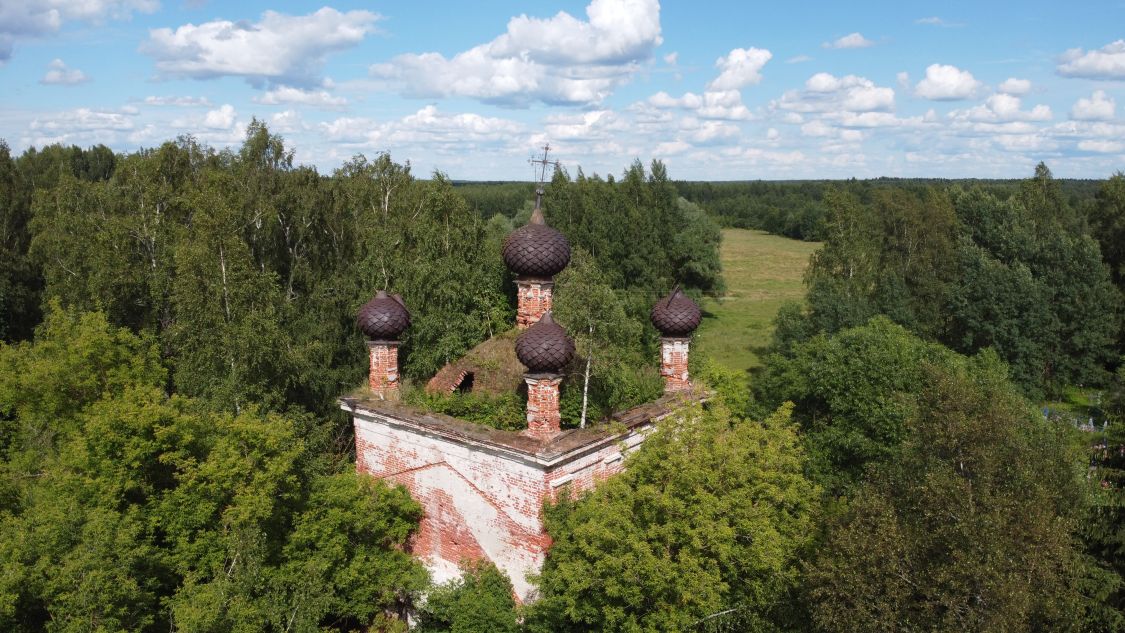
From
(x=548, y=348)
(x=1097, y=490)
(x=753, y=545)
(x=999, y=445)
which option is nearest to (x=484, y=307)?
(x=548, y=348)

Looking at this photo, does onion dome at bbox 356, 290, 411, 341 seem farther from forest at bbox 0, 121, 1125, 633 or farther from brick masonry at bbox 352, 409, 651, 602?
brick masonry at bbox 352, 409, 651, 602

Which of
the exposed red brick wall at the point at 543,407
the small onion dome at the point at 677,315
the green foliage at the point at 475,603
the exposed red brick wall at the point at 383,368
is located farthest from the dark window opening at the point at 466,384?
the small onion dome at the point at 677,315

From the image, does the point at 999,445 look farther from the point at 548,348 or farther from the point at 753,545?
the point at 548,348

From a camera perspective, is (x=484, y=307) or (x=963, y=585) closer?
(x=963, y=585)

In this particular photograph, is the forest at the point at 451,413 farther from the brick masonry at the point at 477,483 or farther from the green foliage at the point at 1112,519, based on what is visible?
the brick masonry at the point at 477,483

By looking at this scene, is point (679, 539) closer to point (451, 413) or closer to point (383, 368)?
point (451, 413)
